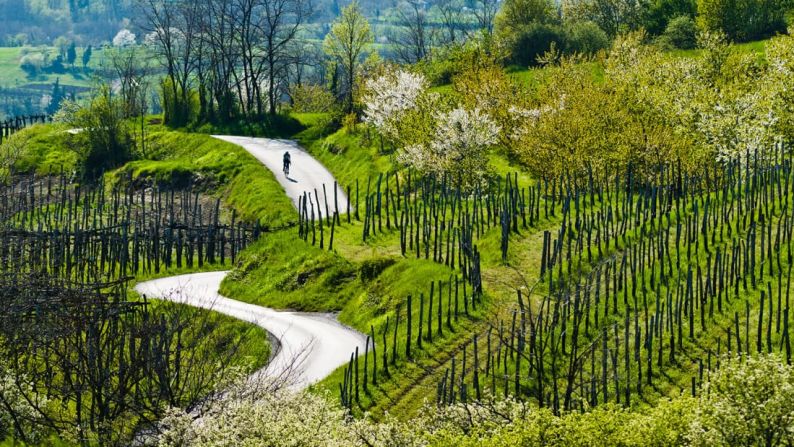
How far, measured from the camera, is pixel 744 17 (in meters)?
104

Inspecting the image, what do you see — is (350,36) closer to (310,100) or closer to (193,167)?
(310,100)

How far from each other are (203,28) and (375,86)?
34.1 m

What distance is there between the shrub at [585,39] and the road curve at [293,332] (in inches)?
2258

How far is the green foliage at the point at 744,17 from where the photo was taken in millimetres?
103375

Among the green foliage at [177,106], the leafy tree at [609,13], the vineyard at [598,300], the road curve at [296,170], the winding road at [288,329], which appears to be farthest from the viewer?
the leafy tree at [609,13]

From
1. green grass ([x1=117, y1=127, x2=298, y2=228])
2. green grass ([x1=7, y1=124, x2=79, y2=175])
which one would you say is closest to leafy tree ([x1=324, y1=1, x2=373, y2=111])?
green grass ([x1=117, y1=127, x2=298, y2=228])

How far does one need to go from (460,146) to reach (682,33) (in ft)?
158

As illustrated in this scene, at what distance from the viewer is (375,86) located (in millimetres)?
82562

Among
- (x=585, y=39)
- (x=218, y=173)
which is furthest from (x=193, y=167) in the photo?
(x=585, y=39)

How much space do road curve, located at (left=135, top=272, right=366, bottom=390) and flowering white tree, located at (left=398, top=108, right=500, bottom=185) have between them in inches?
675

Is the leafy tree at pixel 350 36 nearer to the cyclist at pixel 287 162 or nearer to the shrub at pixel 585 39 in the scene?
the shrub at pixel 585 39

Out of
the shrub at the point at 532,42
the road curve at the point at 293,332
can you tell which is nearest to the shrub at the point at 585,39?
the shrub at the point at 532,42

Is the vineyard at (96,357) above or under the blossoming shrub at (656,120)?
under

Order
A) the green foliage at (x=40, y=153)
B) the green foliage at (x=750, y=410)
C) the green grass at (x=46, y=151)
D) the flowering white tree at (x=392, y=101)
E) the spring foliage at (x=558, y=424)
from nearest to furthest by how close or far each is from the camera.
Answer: the green foliage at (x=750, y=410), the spring foliage at (x=558, y=424), the flowering white tree at (x=392, y=101), the green foliage at (x=40, y=153), the green grass at (x=46, y=151)
